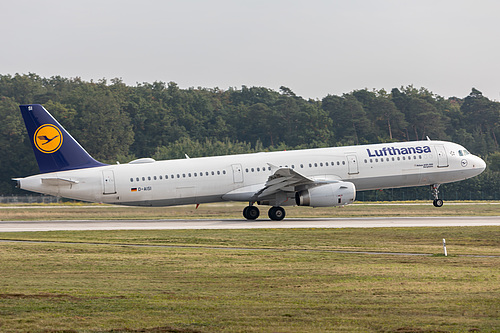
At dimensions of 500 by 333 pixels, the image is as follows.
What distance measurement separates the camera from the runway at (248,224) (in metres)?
38.9

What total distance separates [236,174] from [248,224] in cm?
397

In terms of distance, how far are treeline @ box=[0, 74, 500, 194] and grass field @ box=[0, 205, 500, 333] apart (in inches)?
3026

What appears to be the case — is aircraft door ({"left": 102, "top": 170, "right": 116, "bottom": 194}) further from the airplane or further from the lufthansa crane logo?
the lufthansa crane logo

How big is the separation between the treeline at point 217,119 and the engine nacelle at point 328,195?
64.1 metres

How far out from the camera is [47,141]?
135ft

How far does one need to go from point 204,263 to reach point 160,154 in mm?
79768

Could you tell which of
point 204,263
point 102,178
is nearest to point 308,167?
point 102,178

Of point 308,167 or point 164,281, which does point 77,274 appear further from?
→ point 308,167

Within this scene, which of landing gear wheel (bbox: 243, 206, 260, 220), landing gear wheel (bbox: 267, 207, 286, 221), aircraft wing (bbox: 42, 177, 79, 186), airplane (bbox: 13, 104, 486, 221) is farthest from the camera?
landing gear wheel (bbox: 243, 206, 260, 220)

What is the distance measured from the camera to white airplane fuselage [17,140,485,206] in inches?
1645

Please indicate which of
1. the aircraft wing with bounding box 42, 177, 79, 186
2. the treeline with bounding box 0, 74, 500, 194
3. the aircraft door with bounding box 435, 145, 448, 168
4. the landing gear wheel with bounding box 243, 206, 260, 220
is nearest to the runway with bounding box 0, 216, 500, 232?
the landing gear wheel with bounding box 243, 206, 260, 220

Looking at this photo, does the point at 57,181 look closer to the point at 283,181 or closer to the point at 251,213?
the point at 251,213

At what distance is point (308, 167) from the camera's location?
4384 cm

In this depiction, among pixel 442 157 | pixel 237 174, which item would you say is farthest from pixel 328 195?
pixel 442 157
